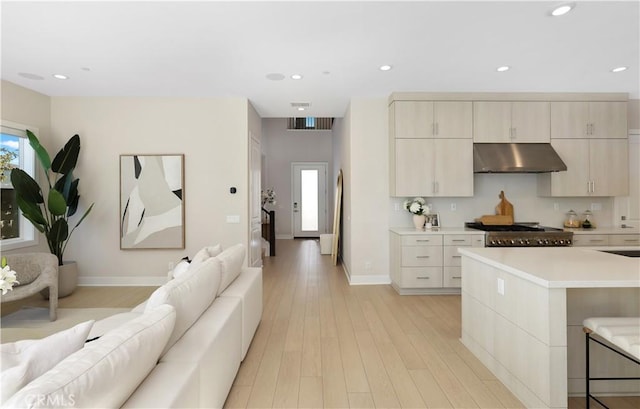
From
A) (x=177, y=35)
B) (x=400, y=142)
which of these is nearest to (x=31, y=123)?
(x=177, y=35)

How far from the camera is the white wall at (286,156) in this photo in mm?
10266

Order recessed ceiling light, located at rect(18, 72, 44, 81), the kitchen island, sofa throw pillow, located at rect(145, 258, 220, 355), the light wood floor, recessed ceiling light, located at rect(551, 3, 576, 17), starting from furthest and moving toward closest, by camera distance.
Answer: recessed ceiling light, located at rect(18, 72, 44, 81) → recessed ceiling light, located at rect(551, 3, 576, 17) → the light wood floor → the kitchen island → sofa throw pillow, located at rect(145, 258, 220, 355)

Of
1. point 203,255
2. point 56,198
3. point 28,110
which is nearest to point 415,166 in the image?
point 203,255

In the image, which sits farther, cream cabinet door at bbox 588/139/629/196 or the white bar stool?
cream cabinet door at bbox 588/139/629/196

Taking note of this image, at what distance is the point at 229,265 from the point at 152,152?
121 inches

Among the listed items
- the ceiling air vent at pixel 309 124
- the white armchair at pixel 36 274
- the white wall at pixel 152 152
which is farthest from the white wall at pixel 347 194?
the ceiling air vent at pixel 309 124

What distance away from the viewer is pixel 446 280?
14.1ft

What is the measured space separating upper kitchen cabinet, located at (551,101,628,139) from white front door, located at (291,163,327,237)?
261 inches

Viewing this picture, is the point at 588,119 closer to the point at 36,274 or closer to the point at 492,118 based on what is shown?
the point at 492,118

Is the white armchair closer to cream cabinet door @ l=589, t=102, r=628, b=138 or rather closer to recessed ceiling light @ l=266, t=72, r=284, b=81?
recessed ceiling light @ l=266, t=72, r=284, b=81

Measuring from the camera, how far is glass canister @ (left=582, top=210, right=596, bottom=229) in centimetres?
461

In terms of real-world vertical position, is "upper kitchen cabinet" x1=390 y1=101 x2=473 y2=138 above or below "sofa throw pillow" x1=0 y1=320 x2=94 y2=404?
above

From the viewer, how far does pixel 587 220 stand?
4.67 metres

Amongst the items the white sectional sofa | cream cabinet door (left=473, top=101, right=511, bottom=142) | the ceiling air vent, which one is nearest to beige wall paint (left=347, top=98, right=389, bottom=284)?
cream cabinet door (left=473, top=101, right=511, bottom=142)
